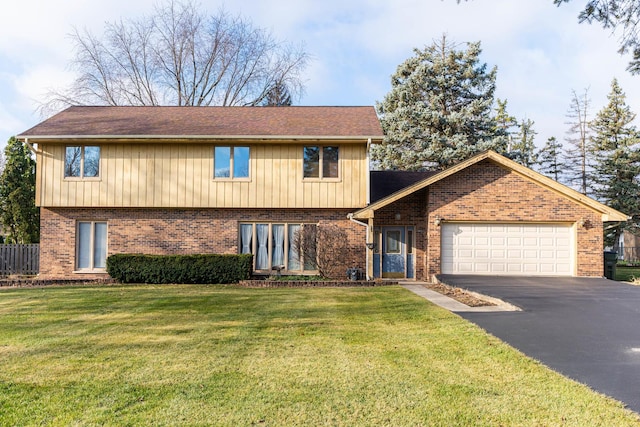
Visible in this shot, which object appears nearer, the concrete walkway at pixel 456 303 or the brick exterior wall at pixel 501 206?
the concrete walkway at pixel 456 303

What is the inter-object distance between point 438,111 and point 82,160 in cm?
1987

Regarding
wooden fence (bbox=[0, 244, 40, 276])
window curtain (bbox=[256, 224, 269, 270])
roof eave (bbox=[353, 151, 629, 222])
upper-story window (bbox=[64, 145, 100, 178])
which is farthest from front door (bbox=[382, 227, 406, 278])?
wooden fence (bbox=[0, 244, 40, 276])

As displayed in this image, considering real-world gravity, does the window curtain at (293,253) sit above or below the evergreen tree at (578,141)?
below

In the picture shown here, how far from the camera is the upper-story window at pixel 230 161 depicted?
15891 millimetres

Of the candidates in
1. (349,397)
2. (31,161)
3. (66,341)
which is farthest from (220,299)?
(31,161)

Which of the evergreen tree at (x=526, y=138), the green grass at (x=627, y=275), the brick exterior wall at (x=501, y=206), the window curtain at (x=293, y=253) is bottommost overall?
the green grass at (x=627, y=275)

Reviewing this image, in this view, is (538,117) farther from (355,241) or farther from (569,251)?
(355,241)

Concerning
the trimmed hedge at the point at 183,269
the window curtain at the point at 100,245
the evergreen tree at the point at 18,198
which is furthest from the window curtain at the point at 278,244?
the evergreen tree at the point at 18,198

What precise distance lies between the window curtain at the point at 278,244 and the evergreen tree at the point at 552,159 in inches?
1169

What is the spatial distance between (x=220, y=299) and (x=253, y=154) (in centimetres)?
661

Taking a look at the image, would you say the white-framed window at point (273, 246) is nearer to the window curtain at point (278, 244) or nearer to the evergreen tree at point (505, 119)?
the window curtain at point (278, 244)

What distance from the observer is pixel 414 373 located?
4.94 metres

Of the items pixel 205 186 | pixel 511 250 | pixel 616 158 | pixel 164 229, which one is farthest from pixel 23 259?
pixel 616 158

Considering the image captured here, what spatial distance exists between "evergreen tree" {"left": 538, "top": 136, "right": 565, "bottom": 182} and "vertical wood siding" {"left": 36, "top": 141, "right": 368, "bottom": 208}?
28333 millimetres
